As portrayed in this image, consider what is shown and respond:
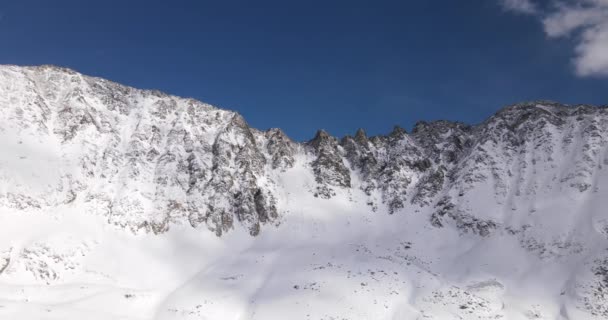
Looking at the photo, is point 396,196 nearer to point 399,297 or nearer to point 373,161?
point 373,161

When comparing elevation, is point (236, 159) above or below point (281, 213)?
above

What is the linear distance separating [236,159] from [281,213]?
13831mm

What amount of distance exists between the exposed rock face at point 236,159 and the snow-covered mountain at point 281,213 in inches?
12.8

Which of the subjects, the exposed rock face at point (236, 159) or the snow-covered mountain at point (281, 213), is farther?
the exposed rock face at point (236, 159)

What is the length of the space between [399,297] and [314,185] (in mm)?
38167

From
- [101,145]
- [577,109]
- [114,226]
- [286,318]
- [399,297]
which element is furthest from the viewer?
[577,109]

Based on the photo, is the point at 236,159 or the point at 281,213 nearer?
the point at 281,213

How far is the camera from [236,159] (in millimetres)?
93312

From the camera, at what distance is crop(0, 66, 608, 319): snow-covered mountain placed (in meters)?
60.2

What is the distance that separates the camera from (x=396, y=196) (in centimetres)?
9431

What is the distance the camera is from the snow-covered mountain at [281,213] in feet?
197

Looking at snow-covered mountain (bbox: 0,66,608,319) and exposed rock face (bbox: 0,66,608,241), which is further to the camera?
exposed rock face (bbox: 0,66,608,241)

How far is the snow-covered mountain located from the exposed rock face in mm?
324

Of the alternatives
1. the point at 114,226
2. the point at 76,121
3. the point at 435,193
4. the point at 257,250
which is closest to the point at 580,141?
the point at 435,193
